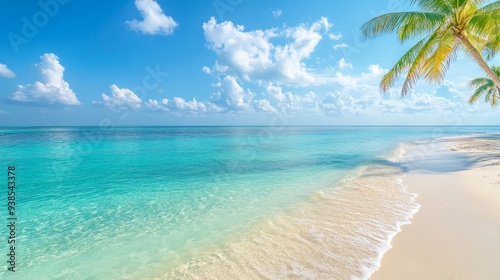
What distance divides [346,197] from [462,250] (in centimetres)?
394

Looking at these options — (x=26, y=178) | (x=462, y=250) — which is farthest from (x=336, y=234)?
(x=26, y=178)

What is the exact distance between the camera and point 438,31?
31.9 feet

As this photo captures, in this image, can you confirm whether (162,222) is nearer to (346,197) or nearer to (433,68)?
(346,197)

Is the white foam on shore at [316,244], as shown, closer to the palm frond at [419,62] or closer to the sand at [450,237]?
the sand at [450,237]

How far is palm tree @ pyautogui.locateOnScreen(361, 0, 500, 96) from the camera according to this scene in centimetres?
876

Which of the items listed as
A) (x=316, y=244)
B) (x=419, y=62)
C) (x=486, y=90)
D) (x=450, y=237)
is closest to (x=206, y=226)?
(x=316, y=244)

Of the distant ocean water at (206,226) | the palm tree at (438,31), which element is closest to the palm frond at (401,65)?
the palm tree at (438,31)

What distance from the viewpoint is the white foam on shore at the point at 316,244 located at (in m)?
4.08

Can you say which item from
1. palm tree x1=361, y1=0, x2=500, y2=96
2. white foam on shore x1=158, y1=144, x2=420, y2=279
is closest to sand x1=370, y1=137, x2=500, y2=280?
white foam on shore x1=158, y1=144, x2=420, y2=279

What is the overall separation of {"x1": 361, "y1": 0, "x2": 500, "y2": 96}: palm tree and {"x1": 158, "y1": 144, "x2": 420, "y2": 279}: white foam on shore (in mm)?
6011

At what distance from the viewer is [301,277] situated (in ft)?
12.8

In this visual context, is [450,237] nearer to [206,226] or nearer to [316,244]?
[316,244]

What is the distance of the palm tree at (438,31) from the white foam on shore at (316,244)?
237 inches

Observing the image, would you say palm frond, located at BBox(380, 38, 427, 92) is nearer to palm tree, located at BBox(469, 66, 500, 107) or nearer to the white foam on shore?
the white foam on shore
